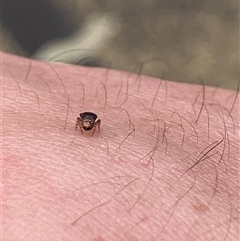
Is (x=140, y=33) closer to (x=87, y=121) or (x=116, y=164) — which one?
(x=87, y=121)

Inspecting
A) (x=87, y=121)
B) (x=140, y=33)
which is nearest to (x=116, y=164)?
(x=87, y=121)

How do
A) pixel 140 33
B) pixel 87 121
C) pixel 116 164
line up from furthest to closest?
pixel 140 33 < pixel 87 121 < pixel 116 164

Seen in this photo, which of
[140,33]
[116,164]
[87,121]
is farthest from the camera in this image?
[140,33]

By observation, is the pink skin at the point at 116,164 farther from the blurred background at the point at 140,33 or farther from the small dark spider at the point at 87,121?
the blurred background at the point at 140,33

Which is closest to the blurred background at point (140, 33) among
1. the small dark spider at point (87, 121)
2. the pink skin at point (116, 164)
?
the pink skin at point (116, 164)

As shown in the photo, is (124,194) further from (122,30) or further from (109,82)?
(122,30)

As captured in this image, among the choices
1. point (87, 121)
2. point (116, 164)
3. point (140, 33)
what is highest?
point (140, 33)
